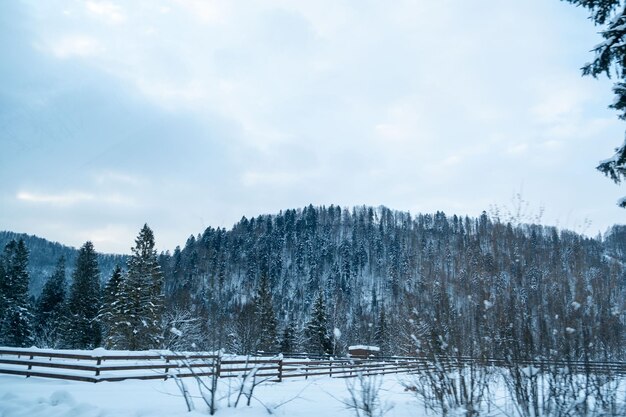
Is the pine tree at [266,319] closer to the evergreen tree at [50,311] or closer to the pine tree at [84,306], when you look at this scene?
the pine tree at [84,306]

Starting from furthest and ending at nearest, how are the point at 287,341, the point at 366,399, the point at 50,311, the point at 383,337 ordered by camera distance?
the point at 383,337 → the point at 50,311 → the point at 287,341 → the point at 366,399

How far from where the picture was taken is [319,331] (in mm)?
39500

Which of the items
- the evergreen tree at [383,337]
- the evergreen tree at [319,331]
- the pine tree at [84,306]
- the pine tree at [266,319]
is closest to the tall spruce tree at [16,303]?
the pine tree at [84,306]

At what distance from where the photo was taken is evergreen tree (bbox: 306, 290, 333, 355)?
39562 millimetres

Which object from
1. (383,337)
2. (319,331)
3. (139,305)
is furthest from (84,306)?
(383,337)

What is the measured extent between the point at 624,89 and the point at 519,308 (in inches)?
172

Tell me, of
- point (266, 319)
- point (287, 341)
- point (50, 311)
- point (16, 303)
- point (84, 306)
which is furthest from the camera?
point (50, 311)

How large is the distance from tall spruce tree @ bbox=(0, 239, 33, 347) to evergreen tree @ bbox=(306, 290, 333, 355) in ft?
91.6

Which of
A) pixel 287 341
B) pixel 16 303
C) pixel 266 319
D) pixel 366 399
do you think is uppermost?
pixel 16 303

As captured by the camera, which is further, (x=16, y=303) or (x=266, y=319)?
(x=16, y=303)

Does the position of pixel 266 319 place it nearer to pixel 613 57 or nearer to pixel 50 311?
pixel 50 311

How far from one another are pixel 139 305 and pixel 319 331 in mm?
16712

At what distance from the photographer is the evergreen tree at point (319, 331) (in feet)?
130

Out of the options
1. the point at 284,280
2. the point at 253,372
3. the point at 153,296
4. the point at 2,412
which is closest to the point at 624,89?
the point at 253,372
